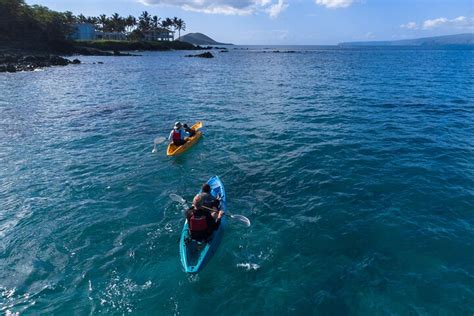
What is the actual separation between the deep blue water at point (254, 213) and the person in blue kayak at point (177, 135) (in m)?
1.09

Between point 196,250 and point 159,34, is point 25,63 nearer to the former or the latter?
point 196,250

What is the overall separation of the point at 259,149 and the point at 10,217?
1403 centimetres

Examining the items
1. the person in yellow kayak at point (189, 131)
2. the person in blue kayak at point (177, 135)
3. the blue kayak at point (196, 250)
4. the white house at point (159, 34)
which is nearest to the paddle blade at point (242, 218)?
the blue kayak at point (196, 250)

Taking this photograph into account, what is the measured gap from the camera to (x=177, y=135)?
20422 millimetres

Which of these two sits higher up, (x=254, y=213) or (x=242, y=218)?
(x=242, y=218)

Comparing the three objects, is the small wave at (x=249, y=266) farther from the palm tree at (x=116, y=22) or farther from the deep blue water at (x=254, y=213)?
the palm tree at (x=116, y=22)

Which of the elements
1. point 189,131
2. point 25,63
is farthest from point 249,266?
point 25,63

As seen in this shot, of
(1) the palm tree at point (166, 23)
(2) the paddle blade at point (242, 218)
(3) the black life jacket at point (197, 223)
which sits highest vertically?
(1) the palm tree at point (166, 23)

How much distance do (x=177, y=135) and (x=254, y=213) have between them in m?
9.09

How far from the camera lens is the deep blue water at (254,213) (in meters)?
9.59

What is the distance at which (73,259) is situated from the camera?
11.0m

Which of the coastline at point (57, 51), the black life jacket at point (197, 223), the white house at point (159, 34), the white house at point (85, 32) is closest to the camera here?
the black life jacket at point (197, 223)

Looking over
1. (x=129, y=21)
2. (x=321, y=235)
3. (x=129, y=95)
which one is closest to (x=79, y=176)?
(x=321, y=235)

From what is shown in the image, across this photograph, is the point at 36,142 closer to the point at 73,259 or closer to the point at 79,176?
the point at 79,176
